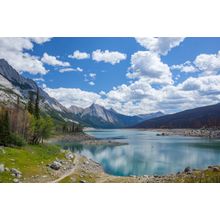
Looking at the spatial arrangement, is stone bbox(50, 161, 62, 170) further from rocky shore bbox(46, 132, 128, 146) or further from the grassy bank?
rocky shore bbox(46, 132, 128, 146)

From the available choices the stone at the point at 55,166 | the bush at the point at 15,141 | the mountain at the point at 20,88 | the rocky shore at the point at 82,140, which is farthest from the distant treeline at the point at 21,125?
the rocky shore at the point at 82,140

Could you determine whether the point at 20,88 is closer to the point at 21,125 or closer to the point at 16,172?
the point at 21,125

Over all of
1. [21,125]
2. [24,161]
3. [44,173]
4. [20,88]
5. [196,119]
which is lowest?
[44,173]

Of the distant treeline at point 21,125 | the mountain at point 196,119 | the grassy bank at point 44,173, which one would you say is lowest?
the grassy bank at point 44,173

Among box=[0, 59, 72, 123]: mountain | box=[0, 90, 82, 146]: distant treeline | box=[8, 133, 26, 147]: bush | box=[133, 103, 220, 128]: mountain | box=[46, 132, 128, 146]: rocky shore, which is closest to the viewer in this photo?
box=[0, 90, 82, 146]: distant treeline

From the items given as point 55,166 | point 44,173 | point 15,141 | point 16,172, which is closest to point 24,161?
point 44,173

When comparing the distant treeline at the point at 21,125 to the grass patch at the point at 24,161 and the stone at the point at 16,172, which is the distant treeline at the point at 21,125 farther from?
the stone at the point at 16,172

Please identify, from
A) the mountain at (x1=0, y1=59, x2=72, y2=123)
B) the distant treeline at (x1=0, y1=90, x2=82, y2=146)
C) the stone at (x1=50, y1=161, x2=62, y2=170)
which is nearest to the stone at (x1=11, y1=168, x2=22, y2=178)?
the stone at (x1=50, y1=161, x2=62, y2=170)

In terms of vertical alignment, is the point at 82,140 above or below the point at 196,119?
below

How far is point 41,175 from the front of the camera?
50.7 ft

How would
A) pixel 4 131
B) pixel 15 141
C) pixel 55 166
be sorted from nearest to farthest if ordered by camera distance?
pixel 55 166 < pixel 4 131 < pixel 15 141

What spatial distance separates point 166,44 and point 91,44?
4031mm
